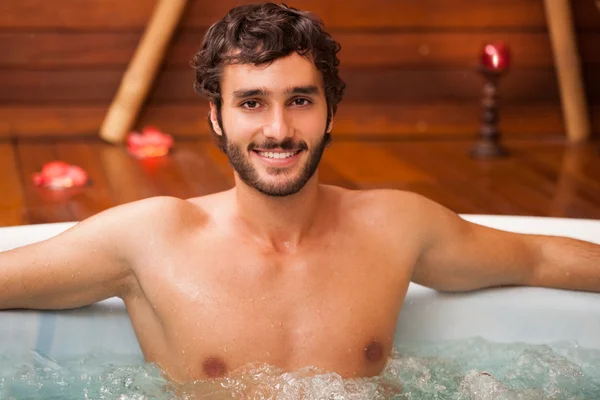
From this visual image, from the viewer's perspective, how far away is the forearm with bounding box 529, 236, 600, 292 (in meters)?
1.89

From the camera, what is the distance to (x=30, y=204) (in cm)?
316

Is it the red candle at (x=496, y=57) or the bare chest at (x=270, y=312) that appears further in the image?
the red candle at (x=496, y=57)

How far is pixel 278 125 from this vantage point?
1.58m

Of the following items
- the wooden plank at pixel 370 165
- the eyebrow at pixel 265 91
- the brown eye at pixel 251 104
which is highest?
the eyebrow at pixel 265 91

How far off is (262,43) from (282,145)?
169 mm

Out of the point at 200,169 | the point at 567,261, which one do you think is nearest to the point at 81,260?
the point at 567,261

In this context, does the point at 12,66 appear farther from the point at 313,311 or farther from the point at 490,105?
the point at 313,311

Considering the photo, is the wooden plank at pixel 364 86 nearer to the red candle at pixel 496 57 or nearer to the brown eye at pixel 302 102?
the red candle at pixel 496 57

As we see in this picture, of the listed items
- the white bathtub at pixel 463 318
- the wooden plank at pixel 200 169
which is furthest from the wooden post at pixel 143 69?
the white bathtub at pixel 463 318

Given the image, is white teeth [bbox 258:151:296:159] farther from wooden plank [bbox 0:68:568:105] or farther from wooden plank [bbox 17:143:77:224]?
wooden plank [bbox 0:68:568:105]

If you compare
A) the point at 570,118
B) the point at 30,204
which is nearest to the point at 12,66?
the point at 30,204

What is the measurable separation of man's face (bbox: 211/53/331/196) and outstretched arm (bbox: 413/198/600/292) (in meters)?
0.32

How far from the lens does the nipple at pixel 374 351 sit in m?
1.74

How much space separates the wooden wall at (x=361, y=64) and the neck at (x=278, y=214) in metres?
2.36
